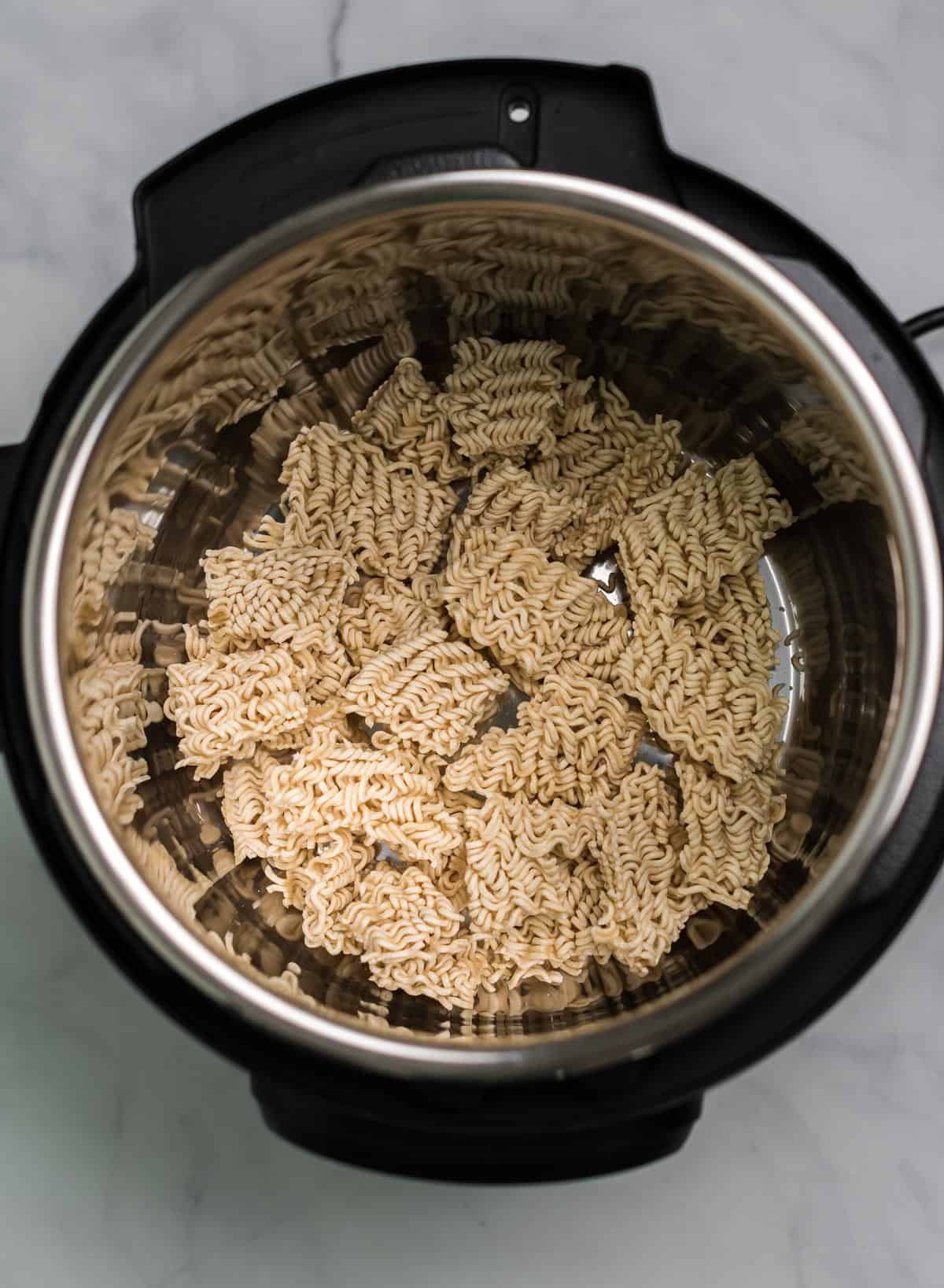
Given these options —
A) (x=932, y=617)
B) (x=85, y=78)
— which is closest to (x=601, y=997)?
(x=932, y=617)

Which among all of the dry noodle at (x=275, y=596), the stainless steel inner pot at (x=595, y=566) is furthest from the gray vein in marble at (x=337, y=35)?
the dry noodle at (x=275, y=596)

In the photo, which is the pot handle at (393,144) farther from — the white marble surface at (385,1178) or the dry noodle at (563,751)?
the dry noodle at (563,751)

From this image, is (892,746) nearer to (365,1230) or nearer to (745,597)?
(745,597)

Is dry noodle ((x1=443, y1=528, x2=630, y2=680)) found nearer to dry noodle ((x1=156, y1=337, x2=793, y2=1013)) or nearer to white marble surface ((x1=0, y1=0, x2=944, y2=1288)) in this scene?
dry noodle ((x1=156, y1=337, x2=793, y2=1013))

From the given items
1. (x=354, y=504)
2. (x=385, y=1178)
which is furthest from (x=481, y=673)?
(x=385, y=1178)

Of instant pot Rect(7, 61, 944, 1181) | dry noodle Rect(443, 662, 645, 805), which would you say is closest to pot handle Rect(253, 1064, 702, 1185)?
instant pot Rect(7, 61, 944, 1181)

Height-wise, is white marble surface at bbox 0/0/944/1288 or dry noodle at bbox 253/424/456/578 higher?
dry noodle at bbox 253/424/456/578

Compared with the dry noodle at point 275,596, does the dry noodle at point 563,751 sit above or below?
below

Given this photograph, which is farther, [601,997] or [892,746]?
[601,997]
